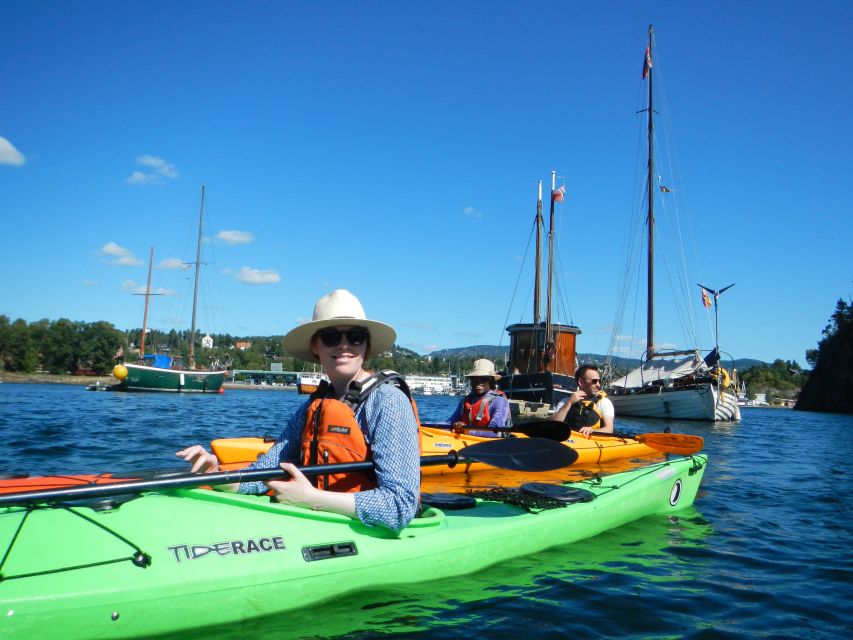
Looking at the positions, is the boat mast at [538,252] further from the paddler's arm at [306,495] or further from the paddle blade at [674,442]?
the paddler's arm at [306,495]

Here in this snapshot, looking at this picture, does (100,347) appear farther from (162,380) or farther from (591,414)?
(591,414)

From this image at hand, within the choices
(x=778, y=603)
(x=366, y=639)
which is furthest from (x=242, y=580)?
(x=778, y=603)

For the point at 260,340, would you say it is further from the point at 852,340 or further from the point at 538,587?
the point at 538,587

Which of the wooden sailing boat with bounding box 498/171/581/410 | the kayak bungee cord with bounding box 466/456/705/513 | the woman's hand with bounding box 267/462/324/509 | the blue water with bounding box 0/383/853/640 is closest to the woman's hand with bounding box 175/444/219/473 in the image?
the woman's hand with bounding box 267/462/324/509

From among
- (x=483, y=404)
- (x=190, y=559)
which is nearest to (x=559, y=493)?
(x=190, y=559)

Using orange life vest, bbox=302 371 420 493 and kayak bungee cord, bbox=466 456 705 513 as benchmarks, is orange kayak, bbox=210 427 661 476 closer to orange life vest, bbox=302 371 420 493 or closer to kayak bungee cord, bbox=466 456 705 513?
kayak bungee cord, bbox=466 456 705 513

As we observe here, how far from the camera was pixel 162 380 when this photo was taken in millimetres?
36438

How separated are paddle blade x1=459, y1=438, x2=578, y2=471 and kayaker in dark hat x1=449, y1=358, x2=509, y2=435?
3.61 m

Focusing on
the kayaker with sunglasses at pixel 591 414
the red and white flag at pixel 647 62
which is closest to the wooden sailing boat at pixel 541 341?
the red and white flag at pixel 647 62

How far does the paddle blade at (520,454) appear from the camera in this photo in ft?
15.6

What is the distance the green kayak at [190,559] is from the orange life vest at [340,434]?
0.21m

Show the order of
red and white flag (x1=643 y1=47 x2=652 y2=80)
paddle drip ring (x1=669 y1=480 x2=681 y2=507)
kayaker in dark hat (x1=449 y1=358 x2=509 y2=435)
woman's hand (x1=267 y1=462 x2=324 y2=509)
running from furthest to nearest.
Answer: red and white flag (x1=643 y1=47 x2=652 y2=80)
kayaker in dark hat (x1=449 y1=358 x2=509 y2=435)
paddle drip ring (x1=669 y1=480 x2=681 y2=507)
woman's hand (x1=267 y1=462 x2=324 y2=509)

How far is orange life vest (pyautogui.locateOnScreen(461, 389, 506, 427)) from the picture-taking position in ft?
28.8

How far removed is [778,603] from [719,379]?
1042 inches
